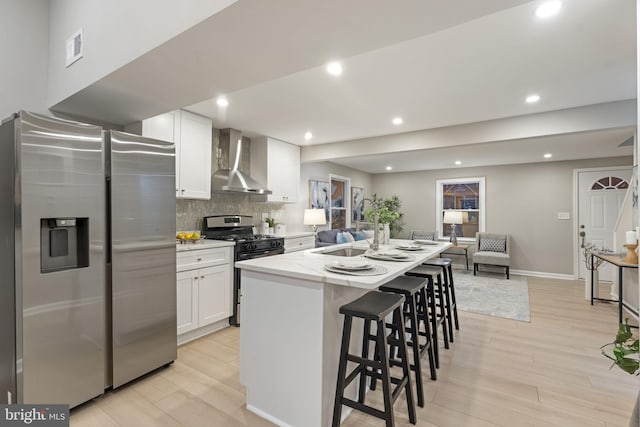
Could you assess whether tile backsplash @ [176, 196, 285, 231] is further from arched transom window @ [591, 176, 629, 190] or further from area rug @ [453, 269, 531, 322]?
arched transom window @ [591, 176, 629, 190]

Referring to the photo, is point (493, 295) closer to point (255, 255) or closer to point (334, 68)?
point (255, 255)

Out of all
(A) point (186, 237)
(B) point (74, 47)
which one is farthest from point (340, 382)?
(B) point (74, 47)

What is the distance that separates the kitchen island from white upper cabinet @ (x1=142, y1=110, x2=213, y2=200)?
5.87 ft

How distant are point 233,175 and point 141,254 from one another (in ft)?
5.98

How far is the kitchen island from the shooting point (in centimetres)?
169

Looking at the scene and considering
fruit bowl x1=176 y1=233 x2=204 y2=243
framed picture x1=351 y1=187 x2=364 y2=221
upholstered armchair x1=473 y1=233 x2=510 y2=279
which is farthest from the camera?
framed picture x1=351 y1=187 x2=364 y2=221

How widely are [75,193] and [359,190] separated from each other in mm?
6132

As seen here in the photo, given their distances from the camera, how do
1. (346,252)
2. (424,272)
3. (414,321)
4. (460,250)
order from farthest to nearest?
(460,250) < (346,252) < (424,272) < (414,321)

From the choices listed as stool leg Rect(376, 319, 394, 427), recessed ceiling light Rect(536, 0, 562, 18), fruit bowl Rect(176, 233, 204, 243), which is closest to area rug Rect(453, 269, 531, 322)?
stool leg Rect(376, 319, 394, 427)

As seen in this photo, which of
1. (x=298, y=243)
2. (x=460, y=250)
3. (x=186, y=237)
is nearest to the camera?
(x=186, y=237)

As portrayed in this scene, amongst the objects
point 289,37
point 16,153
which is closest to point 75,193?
point 16,153

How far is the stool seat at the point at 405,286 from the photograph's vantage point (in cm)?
211

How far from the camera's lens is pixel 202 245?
3090 mm

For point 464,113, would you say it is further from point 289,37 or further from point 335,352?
point 335,352
